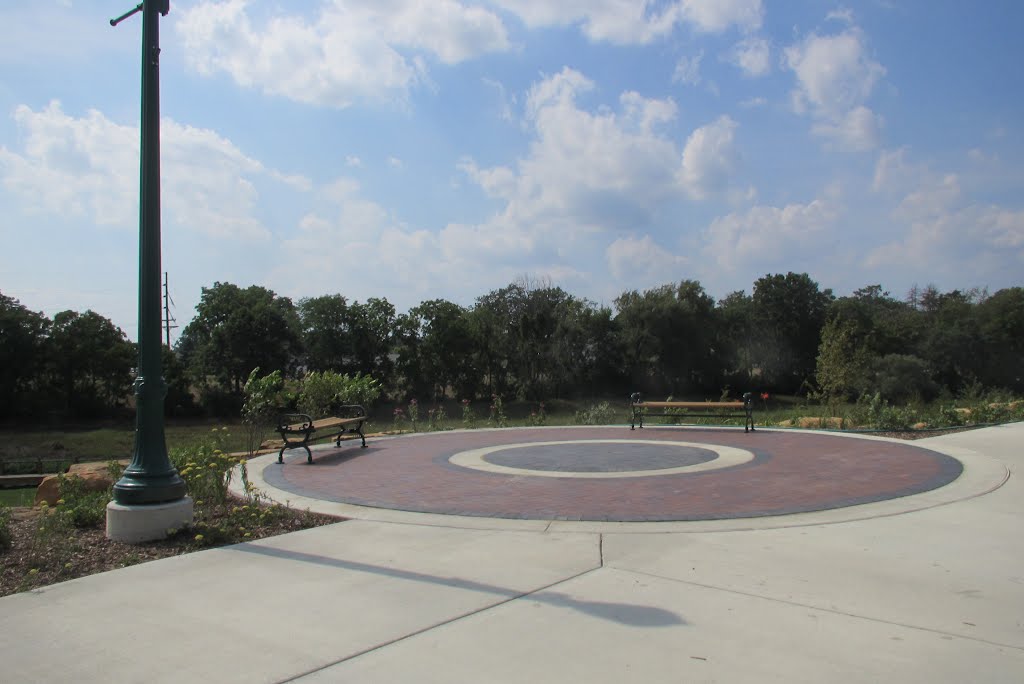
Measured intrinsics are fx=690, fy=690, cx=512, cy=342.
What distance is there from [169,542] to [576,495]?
428 cm

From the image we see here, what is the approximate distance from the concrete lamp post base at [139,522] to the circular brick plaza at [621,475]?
212 cm

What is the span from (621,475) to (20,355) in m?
47.1

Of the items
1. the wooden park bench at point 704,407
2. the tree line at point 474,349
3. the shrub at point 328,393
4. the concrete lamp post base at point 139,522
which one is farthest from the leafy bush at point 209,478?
the tree line at point 474,349

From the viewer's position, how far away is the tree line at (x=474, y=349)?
44906 millimetres

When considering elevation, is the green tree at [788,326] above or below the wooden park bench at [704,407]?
above

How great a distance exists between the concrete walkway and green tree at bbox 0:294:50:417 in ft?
152

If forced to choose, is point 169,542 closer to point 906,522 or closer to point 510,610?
point 510,610

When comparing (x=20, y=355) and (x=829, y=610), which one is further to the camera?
(x=20, y=355)

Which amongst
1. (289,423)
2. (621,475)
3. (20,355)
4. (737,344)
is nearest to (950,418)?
(621,475)

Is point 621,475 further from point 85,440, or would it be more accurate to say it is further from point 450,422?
point 85,440

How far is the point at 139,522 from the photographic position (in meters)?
6.16

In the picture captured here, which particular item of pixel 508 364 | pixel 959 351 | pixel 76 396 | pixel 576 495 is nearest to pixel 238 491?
pixel 576 495

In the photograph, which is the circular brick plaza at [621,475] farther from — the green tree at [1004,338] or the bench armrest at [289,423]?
the green tree at [1004,338]

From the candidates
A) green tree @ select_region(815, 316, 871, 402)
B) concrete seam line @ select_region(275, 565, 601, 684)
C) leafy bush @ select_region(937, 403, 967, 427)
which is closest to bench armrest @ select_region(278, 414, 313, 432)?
concrete seam line @ select_region(275, 565, 601, 684)
